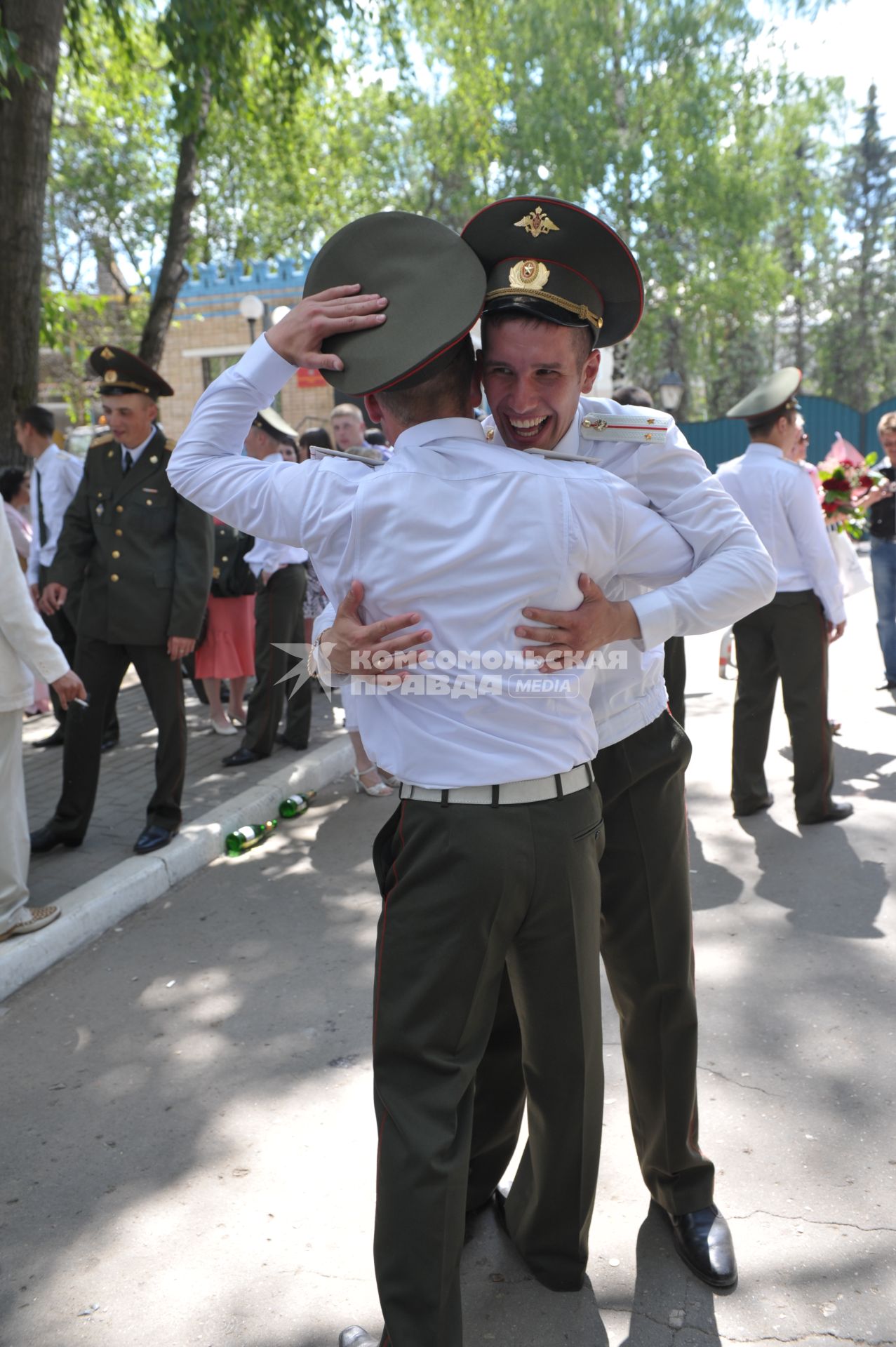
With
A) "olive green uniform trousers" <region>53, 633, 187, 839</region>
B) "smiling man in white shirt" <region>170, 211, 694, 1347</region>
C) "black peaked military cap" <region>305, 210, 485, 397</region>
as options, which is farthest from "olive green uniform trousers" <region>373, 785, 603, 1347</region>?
"olive green uniform trousers" <region>53, 633, 187, 839</region>

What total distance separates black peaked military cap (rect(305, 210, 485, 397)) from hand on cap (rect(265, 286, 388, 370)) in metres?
0.02

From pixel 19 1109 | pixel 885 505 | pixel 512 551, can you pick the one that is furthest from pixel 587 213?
pixel 885 505

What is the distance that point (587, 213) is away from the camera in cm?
213

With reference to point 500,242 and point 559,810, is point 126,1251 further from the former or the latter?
point 500,242

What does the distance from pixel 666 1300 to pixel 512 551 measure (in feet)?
5.79

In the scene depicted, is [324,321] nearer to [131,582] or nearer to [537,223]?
[537,223]

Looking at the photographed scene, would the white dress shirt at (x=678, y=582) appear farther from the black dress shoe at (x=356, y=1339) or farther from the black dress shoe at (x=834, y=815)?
the black dress shoe at (x=834, y=815)

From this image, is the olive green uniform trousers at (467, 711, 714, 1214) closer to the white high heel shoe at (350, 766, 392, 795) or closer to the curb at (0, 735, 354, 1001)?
the curb at (0, 735, 354, 1001)

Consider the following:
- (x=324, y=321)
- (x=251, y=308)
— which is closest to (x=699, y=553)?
(x=324, y=321)

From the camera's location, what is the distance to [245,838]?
Result: 5852 millimetres

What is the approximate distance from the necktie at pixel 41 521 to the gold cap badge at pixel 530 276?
6323 millimetres

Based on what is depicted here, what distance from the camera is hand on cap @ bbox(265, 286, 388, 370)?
1896mm

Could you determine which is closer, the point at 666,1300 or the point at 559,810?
the point at 559,810

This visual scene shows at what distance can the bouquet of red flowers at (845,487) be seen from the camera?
7750 millimetres
